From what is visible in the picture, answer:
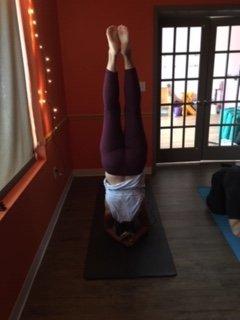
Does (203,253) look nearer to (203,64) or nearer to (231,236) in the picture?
(231,236)

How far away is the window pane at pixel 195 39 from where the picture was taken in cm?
334

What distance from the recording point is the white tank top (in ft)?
7.11

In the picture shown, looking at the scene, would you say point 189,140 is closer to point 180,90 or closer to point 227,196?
point 180,90

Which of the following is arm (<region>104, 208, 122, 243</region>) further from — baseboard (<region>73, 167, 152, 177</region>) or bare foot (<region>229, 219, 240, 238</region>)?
baseboard (<region>73, 167, 152, 177</region>)

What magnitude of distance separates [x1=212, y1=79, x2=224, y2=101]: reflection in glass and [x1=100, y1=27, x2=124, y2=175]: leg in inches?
80.7

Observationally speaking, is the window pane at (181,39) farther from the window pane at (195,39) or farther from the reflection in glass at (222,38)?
the reflection in glass at (222,38)

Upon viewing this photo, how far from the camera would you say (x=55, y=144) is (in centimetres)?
273

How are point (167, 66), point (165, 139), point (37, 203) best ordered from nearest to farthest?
point (37, 203) → point (167, 66) → point (165, 139)

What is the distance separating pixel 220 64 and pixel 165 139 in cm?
118

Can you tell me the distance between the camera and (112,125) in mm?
2064

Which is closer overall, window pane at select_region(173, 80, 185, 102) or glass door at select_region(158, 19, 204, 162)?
glass door at select_region(158, 19, 204, 162)

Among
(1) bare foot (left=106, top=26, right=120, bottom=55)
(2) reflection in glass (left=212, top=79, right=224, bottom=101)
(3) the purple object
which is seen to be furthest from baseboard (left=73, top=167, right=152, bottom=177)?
(1) bare foot (left=106, top=26, right=120, bottom=55)

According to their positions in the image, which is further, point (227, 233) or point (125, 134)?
point (227, 233)

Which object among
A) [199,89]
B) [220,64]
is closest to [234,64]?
[220,64]
